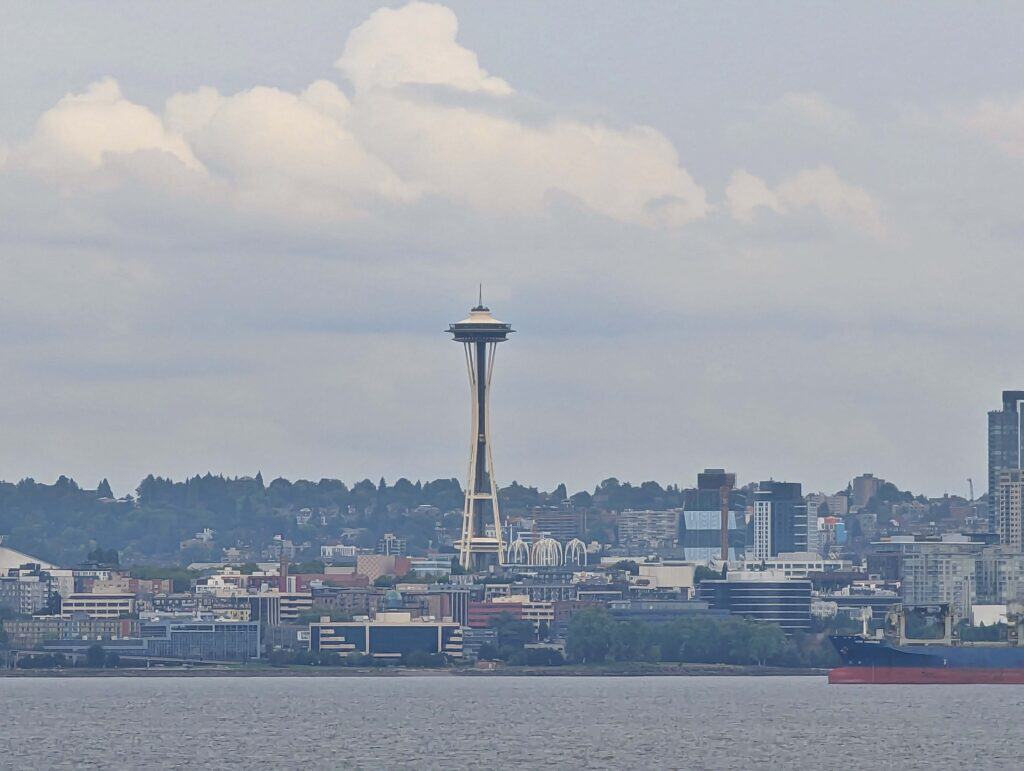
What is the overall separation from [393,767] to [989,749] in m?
32.0

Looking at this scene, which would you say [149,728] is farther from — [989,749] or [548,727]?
[989,749]

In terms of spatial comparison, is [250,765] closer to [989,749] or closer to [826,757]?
[826,757]

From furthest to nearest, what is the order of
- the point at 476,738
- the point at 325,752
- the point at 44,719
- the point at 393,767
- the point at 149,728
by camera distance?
the point at 44,719, the point at 149,728, the point at 476,738, the point at 325,752, the point at 393,767

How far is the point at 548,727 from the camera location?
18012cm

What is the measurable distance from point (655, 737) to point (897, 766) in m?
24.8

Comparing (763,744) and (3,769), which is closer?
(3,769)

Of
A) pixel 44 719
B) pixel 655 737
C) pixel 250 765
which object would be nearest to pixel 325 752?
pixel 250 765

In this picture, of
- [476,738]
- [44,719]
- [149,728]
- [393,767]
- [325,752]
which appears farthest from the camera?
[44,719]

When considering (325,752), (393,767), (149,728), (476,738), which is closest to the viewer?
(393,767)

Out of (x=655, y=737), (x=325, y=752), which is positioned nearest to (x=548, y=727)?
(x=655, y=737)

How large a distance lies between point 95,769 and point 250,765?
6.63 meters

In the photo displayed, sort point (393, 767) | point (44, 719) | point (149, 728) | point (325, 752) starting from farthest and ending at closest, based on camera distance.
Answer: point (44, 719)
point (149, 728)
point (325, 752)
point (393, 767)

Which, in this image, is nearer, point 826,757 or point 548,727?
point 826,757

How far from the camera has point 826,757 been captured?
494ft
